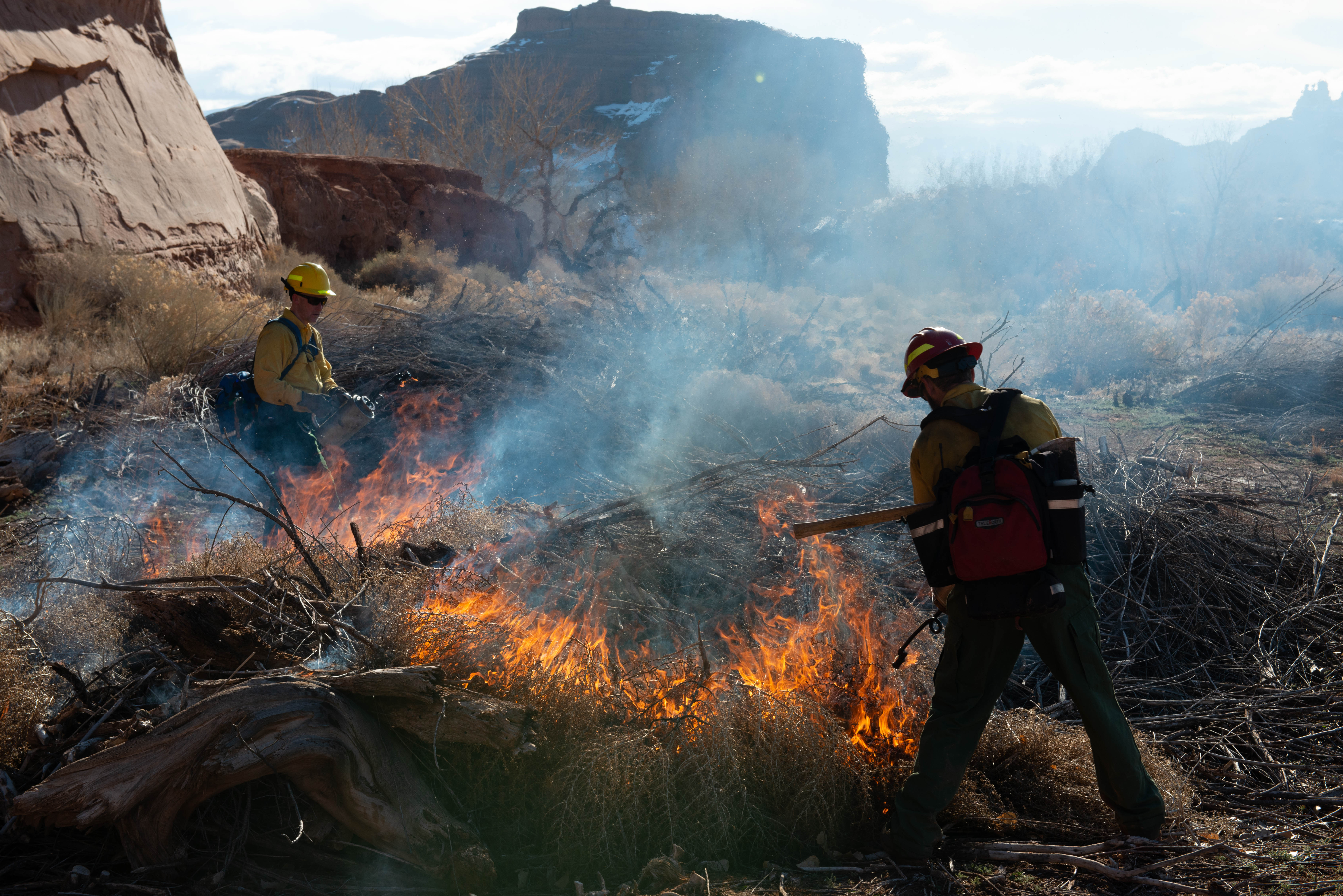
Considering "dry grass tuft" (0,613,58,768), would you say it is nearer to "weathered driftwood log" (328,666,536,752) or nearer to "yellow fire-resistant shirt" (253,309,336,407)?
"weathered driftwood log" (328,666,536,752)

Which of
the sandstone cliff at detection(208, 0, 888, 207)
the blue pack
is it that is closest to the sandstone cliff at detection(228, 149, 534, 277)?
the blue pack

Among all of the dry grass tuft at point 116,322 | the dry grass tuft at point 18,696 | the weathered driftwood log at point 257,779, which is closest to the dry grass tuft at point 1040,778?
the weathered driftwood log at point 257,779

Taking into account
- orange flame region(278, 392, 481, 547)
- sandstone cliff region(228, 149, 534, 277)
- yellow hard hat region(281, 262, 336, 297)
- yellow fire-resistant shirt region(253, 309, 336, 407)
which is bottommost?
orange flame region(278, 392, 481, 547)

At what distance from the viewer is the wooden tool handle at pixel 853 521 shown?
9.29ft

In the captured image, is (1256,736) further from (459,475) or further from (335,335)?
(335,335)

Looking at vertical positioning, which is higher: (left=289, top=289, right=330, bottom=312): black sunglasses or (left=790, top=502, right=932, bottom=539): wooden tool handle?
(left=289, top=289, right=330, bottom=312): black sunglasses

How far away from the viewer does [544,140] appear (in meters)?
34.8

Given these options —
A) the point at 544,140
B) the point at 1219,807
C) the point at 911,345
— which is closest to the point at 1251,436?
the point at 1219,807

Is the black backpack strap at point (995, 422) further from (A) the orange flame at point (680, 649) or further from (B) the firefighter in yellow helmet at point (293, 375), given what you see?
(B) the firefighter in yellow helmet at point (293, 375)

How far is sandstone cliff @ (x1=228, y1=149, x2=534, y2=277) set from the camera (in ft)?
54.9

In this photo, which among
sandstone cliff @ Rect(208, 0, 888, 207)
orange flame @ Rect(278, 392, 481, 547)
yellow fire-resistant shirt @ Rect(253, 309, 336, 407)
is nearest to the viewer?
yellow fire-resistant shirt @ Rect(253, 309, 336, 407)

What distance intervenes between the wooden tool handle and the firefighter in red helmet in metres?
0.08

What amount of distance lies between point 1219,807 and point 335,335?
8213 mm

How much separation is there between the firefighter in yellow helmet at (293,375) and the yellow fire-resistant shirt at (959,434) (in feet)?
11.9
